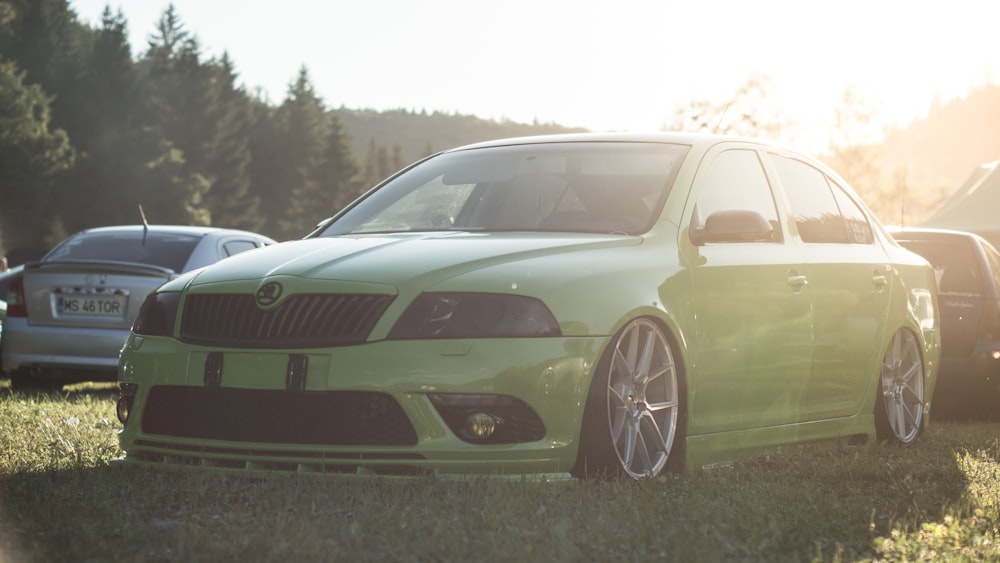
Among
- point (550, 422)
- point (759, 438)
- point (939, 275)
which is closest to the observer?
point (550, 422)

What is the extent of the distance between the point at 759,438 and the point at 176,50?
9582 centimetres

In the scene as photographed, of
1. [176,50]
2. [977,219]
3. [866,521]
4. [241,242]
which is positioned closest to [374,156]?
[176,50]

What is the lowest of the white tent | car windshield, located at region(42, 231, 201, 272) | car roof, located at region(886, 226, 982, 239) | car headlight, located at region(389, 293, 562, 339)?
the white tent

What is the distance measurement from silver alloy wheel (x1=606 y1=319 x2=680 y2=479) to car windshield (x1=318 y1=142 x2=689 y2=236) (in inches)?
23.3

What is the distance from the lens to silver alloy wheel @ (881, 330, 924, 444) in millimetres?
8000

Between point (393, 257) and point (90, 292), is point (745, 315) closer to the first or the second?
point (393, 257)

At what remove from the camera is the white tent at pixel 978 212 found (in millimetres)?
31250

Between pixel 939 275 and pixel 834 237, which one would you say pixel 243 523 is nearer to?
pixel 834 237

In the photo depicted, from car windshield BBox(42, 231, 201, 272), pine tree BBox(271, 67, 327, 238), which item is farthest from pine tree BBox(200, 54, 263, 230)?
car windshield BBox(42, 231, 201, 272)

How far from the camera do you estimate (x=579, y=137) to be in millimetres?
6934

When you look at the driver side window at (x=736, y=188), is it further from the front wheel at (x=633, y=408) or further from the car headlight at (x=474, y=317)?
the car headlight at (x=474, y=317)

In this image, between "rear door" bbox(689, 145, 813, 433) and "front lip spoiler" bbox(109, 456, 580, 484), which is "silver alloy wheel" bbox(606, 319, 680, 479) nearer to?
"rear door" bbox(689, 145, 813, 433)

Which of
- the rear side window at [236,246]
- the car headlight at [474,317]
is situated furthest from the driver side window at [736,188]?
the rear side window at [236,246]

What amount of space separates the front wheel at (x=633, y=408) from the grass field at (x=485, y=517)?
150 mm
